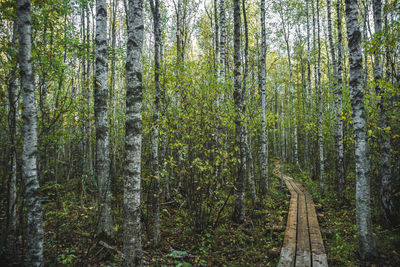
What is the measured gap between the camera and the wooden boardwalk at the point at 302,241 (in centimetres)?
463

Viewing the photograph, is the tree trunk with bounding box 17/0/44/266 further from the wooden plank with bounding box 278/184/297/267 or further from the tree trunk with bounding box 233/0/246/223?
the tree trunk with bounding box 233/0/246/223

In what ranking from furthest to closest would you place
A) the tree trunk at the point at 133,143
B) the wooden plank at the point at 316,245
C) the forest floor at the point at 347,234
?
1. the forest floor at the point at 347,234
2. the wooden plank at the point at 316,245
3. the tree trunk at the point at 133,143

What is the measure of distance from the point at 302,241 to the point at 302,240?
7cm

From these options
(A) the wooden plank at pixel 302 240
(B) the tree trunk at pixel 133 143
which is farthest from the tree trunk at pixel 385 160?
(B) the tree trunk at pixel 133 143

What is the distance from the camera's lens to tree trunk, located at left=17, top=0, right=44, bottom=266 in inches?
120

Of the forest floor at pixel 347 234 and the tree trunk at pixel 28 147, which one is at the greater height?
the tree trunk at pixel 28 147

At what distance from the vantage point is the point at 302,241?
556 centimetres

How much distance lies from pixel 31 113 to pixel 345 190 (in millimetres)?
13471

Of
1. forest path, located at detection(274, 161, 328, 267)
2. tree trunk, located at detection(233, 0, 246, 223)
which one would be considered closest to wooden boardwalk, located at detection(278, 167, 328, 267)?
forest path, located at detection(274, 161, 328, 267)

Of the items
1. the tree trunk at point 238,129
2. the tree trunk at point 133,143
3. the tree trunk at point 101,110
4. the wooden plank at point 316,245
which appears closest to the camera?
the tree trunk at point 133,143

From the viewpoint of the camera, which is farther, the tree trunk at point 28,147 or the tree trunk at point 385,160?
the tree trunk at point 385,160

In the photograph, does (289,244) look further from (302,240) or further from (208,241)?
(208,241)

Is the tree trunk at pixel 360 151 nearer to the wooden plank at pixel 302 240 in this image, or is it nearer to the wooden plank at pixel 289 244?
the wooden plank at pixel 302 240

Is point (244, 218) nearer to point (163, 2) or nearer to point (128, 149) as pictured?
point (128, 149)
